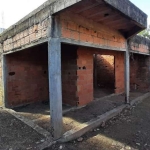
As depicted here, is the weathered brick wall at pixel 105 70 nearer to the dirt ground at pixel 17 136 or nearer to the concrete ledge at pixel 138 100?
the concrete ledge at pixel 138 100

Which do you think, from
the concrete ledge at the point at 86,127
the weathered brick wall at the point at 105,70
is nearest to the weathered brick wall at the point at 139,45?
the weathered brick wall at the point at 105,70

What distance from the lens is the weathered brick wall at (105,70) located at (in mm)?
9586

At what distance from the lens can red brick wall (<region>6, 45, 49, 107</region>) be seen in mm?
6098

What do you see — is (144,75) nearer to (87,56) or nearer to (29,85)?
(87,56)

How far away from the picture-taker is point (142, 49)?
828 cm

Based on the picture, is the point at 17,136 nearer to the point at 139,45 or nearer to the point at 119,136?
the point at 119,136

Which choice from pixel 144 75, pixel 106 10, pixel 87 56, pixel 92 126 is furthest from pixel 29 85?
pixel 144 75

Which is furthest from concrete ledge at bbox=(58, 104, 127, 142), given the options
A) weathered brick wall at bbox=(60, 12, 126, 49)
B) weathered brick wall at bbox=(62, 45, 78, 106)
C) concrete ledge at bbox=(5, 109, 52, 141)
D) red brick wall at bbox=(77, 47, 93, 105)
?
weathered brick wall at bbox=(60, 12, 126, 49)

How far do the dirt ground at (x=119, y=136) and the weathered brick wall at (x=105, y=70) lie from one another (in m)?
4.28

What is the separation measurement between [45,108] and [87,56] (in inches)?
96.4

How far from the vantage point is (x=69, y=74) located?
6.02 metres

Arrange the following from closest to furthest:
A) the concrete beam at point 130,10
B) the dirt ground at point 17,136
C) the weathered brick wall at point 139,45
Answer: the dirt ground at point 17,136
the concrete beam at point 130,10
the weathered brick wall at point 139,45

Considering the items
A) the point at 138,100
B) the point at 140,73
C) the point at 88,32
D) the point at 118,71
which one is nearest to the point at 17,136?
the point at 88,32

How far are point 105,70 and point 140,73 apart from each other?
204 centimetres
